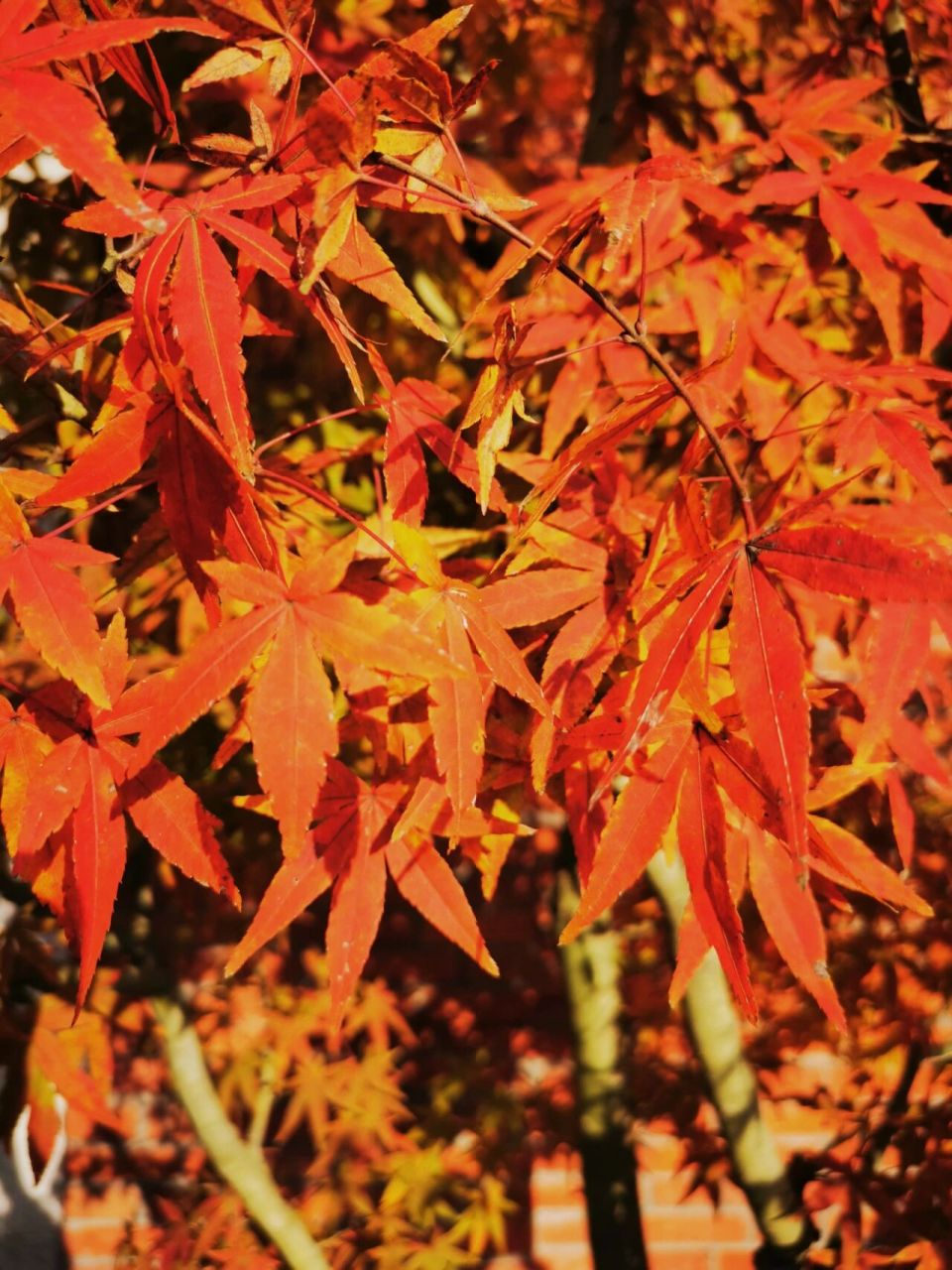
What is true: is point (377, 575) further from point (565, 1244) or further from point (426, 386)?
point (565, 1244)

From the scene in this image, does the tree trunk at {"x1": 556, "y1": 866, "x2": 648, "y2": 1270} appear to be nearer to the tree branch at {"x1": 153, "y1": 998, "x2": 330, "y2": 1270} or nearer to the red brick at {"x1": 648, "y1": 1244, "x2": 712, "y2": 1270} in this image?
the tree branch at {"x1": 153, "y1": 998, "x2": 330, "y2": 1270}

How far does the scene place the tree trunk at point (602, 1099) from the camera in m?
1.21

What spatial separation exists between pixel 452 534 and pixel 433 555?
209 millimetres

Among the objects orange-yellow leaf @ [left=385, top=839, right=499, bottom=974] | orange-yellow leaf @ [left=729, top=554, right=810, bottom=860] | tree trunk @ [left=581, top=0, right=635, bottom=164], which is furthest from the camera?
tree trunk @ [left=581, top=0, right=635, bottom=164]

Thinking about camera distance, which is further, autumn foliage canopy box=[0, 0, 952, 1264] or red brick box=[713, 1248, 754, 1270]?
red brick box=[713, 1248, 754, 1270]

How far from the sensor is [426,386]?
0.68 m

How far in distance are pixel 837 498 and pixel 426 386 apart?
40 cm

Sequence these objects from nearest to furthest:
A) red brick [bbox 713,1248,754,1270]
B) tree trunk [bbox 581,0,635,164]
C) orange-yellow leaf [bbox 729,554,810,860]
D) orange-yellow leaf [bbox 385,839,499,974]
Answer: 1. orange-yellow leaf [bbox 729,554,810,860]
2. orange-yellow leaf [bbox 385,839,499,974]
3. tree trunk [bbox 581,0,635,164]
4. red brick [bbox 713,1248,754,1270]

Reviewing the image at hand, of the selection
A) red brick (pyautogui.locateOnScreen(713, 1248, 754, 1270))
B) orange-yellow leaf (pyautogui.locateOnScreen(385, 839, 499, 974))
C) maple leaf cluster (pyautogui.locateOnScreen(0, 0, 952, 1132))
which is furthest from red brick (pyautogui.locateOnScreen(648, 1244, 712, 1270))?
orange-yellow leaf (pyautogui.locateOnScreen(385, 839, 499, 974))

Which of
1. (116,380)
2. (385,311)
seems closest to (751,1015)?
(116,380)

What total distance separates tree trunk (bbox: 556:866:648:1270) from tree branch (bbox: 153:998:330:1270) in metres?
0.32

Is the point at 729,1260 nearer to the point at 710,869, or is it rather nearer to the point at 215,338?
the point at 710,869

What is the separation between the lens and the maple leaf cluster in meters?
0.49

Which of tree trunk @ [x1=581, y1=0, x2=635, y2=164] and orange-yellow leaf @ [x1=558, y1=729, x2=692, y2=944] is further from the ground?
tree trunk @ [x1=581, y1=0, x2=635, y2=164]
